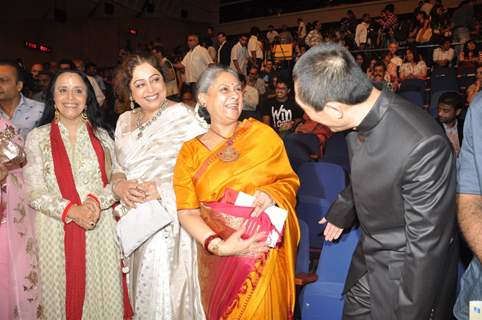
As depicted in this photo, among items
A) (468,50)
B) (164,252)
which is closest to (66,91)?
(164,252)

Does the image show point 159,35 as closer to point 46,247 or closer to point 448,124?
point 448,124

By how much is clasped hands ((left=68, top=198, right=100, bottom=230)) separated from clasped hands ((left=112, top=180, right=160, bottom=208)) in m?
0.18

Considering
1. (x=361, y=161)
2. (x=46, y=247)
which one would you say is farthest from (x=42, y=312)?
(x=361, y=161)

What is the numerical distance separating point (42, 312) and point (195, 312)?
902 mm

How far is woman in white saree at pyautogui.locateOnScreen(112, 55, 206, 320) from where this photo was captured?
2.33m

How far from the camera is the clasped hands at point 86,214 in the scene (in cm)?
238

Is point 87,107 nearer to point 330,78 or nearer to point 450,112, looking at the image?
point 330,78

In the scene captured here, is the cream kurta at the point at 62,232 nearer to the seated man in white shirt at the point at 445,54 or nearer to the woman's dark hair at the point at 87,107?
the woman's dark hair at the point at 87,107

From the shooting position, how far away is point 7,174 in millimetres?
2422

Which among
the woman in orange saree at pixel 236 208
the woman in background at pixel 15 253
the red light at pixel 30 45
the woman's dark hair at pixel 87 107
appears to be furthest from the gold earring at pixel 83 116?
the red light at pixel 30 45

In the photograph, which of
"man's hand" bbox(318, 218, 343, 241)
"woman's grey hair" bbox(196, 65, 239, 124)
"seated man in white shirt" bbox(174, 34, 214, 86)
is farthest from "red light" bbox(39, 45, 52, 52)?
"man's hand" bbox(318, 218, 343, 241)

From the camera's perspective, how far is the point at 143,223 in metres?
2.31

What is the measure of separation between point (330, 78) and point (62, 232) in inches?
71.7

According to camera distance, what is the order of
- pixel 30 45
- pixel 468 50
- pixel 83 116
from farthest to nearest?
1. pixel 30 45
2. pixel 468 50
3. pixel 83 116
